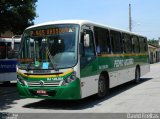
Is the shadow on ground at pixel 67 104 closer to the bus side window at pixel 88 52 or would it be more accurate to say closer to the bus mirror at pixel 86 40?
the bus side window at pixel 88 52

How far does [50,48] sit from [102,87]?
298 centimetres

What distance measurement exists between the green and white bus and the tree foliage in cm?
603

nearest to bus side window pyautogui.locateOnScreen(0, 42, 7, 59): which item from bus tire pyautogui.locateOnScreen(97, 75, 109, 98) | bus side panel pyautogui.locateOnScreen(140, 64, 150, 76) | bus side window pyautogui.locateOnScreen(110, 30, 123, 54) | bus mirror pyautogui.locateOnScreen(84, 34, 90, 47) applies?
bus side window pyautogui.locateOnScreen(110, 30, 123, 54)

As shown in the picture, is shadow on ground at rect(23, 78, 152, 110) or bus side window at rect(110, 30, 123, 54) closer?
shadow on ground at rect(23, 78, 152, 110)

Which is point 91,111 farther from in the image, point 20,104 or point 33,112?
point 20,104

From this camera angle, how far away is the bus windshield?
11.2 metres

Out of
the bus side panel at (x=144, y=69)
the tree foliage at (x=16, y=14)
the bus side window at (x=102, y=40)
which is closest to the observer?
the bus side window at (x=102, y=40)

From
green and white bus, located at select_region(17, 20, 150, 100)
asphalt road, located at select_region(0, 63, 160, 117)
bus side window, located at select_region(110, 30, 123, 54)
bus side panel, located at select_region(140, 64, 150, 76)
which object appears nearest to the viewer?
asphalt road, located at select_region(0, 63, 160, 117)

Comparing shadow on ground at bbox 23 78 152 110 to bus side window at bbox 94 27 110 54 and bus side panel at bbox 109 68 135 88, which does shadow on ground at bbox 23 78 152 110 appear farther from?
bus side window at bbox 94 27 110 54

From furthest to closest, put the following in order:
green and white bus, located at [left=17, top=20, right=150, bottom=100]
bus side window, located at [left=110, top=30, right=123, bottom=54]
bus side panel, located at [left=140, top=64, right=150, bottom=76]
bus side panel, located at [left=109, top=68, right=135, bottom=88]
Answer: bus side panel, located at [left=140, top=64, right=150, bottom=76] → bus side window, located at [left=110, top=30, right=123, bottom=54] → bus side panel, located at [left=109, top=68, right=135, bottom=88] → green and white bus, located at [left=17, top=20, right=150, bottom=100]

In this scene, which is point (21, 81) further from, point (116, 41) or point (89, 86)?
point (116, 41)

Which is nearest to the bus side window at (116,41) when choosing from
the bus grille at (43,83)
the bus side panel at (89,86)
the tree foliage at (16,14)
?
the bus side panel at (89,86)

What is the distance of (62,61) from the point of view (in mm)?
11172

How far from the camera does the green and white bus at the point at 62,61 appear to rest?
1112 cm
